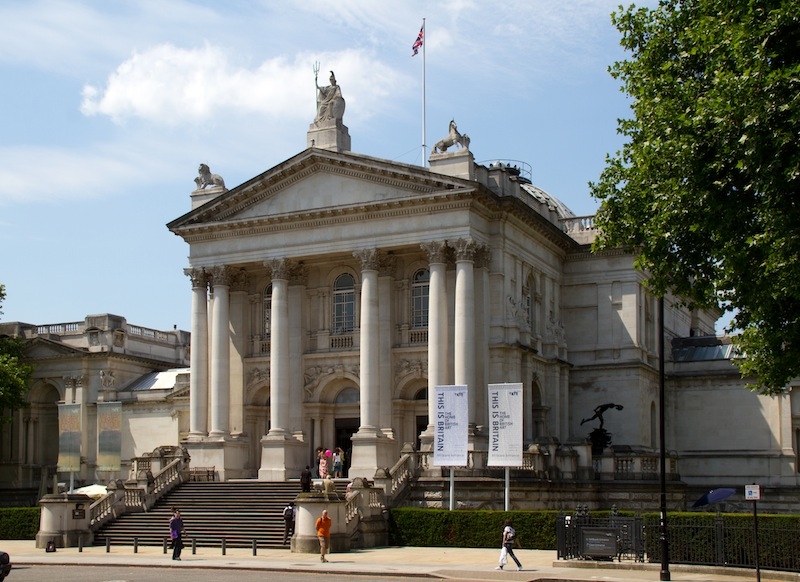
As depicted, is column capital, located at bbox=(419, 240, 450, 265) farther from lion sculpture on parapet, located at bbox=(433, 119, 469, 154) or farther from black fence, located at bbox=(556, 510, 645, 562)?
black fence, located at bbox=(556, 510, 645, 562)

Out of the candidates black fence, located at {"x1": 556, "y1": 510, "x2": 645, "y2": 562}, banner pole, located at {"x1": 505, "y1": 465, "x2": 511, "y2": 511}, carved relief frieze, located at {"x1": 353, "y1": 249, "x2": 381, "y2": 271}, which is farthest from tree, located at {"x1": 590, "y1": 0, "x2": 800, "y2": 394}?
carved relief frieze, located at {"x1": 353, "y1": 249, "x2": 381, "y2": 271}

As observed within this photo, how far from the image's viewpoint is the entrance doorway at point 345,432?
55156 millimetres

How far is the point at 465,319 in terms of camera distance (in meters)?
49.9

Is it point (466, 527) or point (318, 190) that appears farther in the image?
point (318, 190)

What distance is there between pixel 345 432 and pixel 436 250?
1028 centimetres

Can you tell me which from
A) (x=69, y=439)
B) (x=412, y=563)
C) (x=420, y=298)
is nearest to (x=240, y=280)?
(x=420, y=298)

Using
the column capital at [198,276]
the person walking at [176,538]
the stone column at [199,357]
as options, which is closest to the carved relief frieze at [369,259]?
the column capital at [198,276]

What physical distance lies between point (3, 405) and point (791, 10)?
51729 millimetres

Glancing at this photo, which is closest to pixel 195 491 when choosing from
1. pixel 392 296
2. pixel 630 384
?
pixel 392 296

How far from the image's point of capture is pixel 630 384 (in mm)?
58094

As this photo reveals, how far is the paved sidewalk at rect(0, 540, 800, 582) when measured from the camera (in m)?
31.6

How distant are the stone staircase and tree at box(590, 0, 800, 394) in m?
17.3

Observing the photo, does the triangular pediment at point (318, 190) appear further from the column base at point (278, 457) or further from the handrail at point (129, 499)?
the handrail at point (129, 499)

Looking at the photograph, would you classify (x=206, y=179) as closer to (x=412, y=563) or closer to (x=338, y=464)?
(x=338, y=464)
